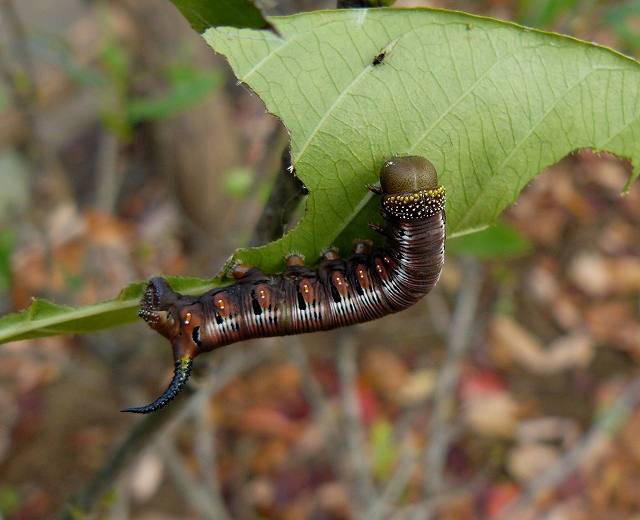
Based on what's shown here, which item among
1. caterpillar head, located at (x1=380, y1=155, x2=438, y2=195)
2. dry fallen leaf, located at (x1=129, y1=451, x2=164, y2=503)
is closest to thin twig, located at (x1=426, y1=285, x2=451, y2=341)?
dry fallen leaf, located at (x1=129, y1=451, x2=164, y2=503)

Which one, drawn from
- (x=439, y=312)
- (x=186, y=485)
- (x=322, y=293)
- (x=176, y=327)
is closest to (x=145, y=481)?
(x=186, y=485)

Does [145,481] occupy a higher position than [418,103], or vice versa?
[418,103]

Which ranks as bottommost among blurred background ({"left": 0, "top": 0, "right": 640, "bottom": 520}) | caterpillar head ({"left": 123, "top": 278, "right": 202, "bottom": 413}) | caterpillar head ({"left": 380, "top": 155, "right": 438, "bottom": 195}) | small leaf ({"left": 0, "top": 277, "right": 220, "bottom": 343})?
blurred background ({"left": 0, "top": 0, "right": 640, "bottom": 520})

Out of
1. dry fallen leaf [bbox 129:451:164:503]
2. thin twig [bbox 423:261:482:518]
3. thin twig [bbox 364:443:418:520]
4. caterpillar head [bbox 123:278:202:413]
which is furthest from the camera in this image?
dry fallen leaf [bbox 129:451:164:503]

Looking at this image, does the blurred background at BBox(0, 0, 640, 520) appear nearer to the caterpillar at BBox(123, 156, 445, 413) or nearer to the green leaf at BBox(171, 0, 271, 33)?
the caterpillar at BBox(123, 156, 445, 413)

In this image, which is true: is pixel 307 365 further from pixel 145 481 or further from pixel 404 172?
pixel 404 172

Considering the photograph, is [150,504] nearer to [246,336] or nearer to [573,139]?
[246,336]

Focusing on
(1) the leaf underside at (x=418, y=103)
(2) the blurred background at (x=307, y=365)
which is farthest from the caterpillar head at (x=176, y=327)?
(2) the blurred background at (x=307, y=365)
